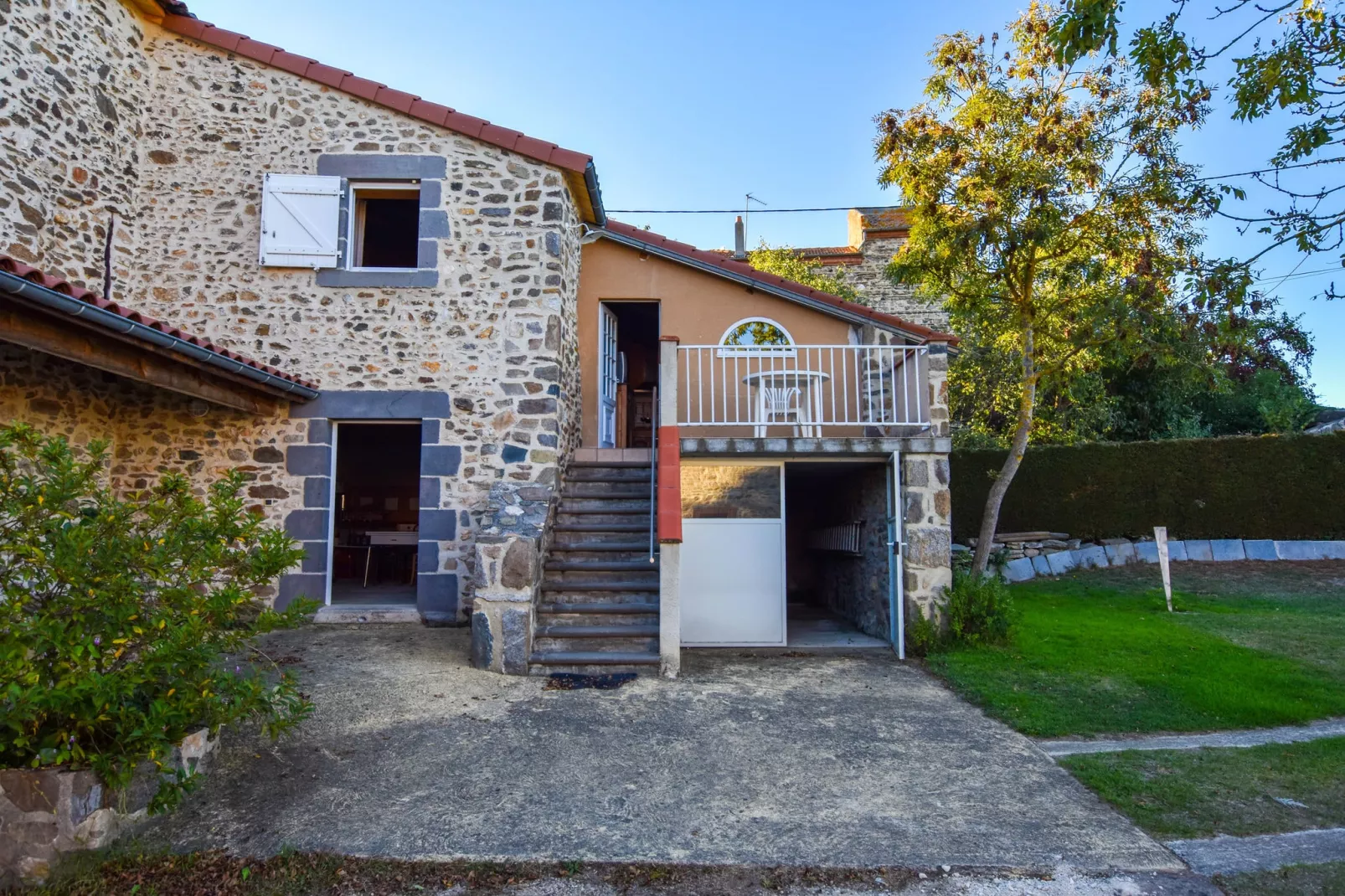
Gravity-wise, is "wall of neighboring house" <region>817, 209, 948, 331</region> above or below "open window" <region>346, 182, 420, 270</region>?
above

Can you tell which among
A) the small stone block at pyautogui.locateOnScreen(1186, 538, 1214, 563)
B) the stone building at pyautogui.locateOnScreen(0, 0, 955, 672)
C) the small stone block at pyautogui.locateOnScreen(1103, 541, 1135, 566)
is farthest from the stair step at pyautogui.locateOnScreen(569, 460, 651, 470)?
the small stone block at pyautogui.locateOnScreen(1186, 538, 1214, 563)

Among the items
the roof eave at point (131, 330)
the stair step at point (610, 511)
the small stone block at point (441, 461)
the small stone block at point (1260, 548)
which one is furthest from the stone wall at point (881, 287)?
the roof eave at point (131, 330)

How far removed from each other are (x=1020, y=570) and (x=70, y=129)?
1145 cm

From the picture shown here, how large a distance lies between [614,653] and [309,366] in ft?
13.3

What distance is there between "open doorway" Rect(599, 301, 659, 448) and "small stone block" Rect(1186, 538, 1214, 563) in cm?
767

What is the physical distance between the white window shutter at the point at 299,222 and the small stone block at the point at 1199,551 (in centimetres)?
1137

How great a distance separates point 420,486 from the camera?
6773 mm

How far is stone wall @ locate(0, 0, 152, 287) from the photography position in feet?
19.2

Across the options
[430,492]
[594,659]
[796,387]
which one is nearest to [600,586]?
[594,659]

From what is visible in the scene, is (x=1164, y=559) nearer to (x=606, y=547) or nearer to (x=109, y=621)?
(x=606, y=547)

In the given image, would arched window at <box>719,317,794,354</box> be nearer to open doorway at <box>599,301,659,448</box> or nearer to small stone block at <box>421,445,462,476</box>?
open doorway at <box>599,301,659,448</box>

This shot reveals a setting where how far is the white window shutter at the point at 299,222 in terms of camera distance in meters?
7.03

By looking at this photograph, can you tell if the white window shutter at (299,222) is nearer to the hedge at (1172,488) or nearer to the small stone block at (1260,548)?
the hedge at (1172,488)

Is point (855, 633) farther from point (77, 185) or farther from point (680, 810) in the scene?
point (77, 185)
